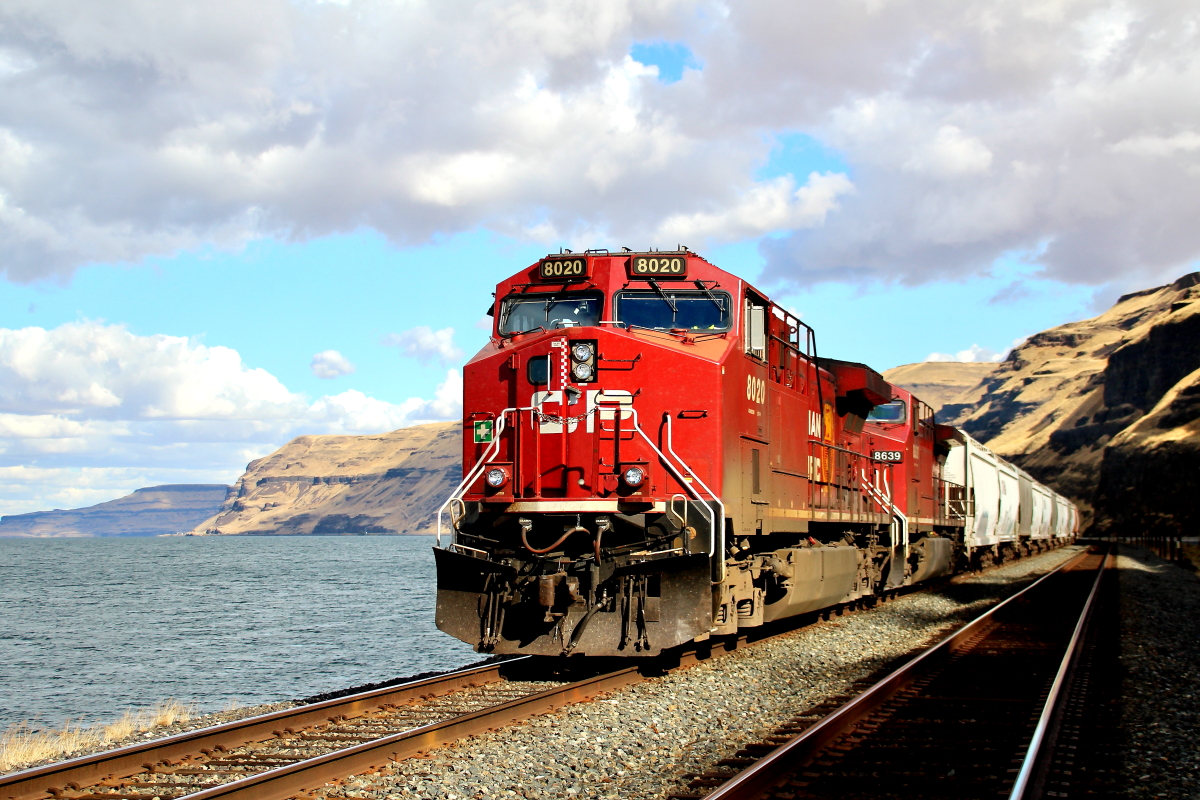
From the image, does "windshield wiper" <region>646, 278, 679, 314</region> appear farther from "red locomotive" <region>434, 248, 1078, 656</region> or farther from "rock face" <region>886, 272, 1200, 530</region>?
"rock face" <region>886, 272, 1200, 530</region>

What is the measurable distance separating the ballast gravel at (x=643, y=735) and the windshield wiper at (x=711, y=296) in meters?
3.95

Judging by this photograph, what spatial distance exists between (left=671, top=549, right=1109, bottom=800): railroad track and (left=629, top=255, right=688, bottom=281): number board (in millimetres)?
4586

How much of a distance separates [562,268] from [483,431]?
1.95 metres

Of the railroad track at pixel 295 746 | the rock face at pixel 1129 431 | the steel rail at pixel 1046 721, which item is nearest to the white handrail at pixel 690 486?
the railroad track at pixel 295 746

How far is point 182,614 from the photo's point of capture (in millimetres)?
39625

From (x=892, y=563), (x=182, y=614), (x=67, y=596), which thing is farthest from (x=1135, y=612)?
(x=67, y=596)

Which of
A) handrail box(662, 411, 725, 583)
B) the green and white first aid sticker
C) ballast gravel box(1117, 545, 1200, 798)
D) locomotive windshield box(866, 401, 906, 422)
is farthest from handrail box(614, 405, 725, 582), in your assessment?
locomotive windshield box(866, 401, 906, 422)

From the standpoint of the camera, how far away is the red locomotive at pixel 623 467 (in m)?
9.98

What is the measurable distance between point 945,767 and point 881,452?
13.4 metres

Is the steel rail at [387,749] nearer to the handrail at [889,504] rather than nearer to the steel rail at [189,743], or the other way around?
the steel rail at [189,743]

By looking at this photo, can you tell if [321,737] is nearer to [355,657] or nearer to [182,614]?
[355,657]

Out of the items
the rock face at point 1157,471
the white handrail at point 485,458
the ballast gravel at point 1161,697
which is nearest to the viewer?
the ballast gravel at point 1161,697

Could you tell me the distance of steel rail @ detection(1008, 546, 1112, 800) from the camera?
6.49 metres

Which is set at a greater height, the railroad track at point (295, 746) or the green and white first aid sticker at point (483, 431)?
the green and white first aid sticker at point (483, 431)
